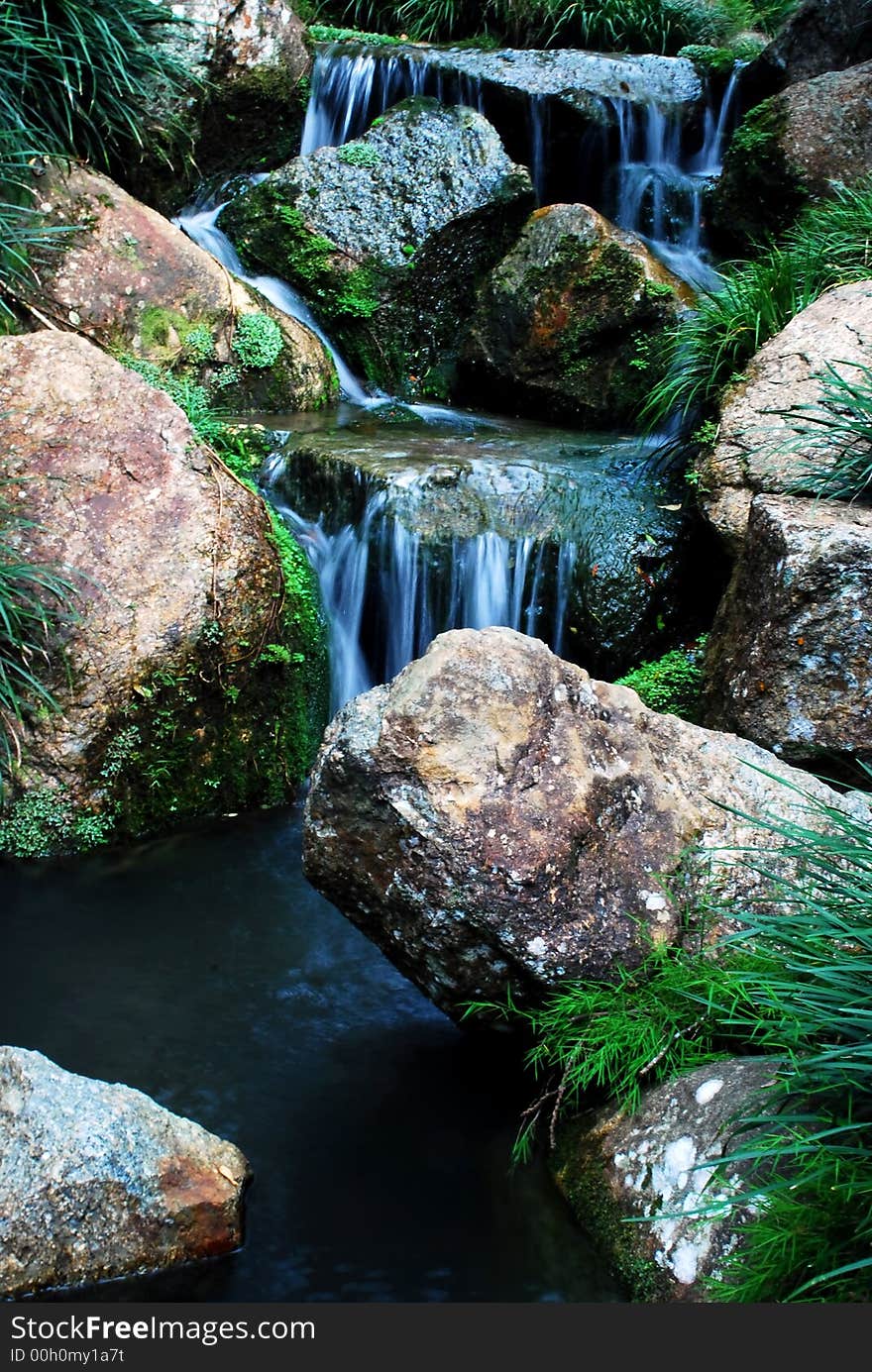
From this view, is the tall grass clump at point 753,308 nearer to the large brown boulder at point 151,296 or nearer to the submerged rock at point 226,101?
the large brown boulder at point 151,296

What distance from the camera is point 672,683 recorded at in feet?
19.5

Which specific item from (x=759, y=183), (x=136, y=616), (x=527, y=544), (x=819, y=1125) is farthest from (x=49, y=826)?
(x=759, y=183)

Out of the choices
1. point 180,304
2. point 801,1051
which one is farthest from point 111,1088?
point 180,304

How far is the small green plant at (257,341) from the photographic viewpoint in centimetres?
787

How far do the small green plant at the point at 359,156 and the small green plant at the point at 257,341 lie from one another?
1964 millimetres

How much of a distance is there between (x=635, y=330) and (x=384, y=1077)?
5.71 meters

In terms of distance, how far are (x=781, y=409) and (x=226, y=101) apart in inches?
229

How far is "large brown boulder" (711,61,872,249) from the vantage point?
27.0 ft

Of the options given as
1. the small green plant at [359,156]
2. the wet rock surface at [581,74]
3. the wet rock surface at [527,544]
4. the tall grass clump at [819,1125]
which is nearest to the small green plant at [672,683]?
the wet rock surface at [527,544]

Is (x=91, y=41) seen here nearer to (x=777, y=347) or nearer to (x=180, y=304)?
(x=180, y=304)

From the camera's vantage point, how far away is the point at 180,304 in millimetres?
7621

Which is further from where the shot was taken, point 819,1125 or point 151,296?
point 151,296

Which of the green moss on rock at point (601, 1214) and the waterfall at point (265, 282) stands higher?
the waterfall at point (265, 282)

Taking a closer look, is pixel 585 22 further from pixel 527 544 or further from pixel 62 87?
pixel 527 544
